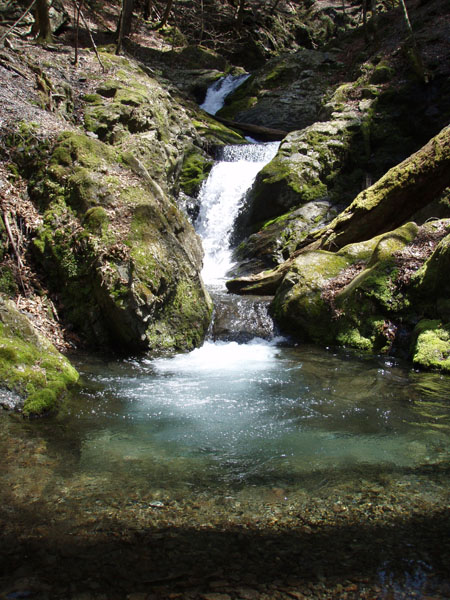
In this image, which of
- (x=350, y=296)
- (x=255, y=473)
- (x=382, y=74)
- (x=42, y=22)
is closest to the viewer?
(x=255, y=473)

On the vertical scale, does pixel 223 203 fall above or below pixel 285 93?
below

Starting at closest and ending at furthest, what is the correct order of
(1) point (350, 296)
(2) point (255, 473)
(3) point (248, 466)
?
(2) point (255, 473)
(3) point (248, 466)
(1) point (350, 296)

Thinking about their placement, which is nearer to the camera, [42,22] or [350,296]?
[350,296]

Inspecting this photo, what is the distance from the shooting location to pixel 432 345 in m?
6.62

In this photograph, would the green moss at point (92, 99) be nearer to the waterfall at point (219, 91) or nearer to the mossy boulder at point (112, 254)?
the mossy boulder at point (112, 254)

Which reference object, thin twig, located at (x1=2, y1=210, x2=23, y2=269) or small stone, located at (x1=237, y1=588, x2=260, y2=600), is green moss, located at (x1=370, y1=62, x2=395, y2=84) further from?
small stone, located at (x1=237, y1=588, x2=260, y2=600)

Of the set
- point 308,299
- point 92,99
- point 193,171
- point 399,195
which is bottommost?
point 308,299

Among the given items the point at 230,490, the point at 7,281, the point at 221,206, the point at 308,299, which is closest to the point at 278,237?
the point at 221,206

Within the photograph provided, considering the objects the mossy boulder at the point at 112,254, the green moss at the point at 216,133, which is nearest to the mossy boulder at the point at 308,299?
the mossy boulder at the point at 112,254

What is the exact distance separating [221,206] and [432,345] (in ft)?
35.8

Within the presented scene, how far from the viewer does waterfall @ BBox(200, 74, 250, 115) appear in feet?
87.5

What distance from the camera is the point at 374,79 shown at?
1781 cm

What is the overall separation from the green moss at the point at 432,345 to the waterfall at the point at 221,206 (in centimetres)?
770

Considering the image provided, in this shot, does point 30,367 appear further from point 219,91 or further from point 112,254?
point 219,91
